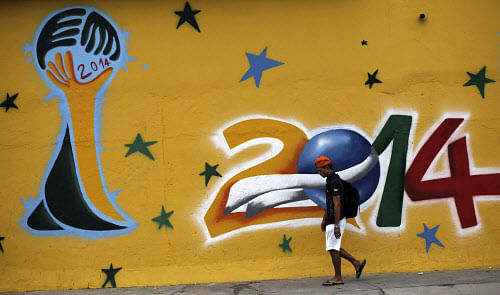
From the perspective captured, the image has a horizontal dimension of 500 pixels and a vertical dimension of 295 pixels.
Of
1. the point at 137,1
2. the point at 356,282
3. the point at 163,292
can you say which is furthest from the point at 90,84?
the point at 356,282

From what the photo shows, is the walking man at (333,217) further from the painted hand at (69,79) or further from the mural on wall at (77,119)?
the painted hand at (69,79)

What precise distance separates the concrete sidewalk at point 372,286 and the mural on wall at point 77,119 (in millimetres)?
947

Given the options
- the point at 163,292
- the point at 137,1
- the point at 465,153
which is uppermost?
the point at 137,1

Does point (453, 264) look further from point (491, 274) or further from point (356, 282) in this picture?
point (356, 282)

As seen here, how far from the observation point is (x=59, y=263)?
777cm

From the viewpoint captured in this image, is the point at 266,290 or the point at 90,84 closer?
the point at 266,290

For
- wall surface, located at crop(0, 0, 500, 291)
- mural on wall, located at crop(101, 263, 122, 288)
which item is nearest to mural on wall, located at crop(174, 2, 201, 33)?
wall surface, located at crop(0, 0, 500, 291)

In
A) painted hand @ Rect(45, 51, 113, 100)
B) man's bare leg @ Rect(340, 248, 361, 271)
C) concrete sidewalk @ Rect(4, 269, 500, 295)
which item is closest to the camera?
concrete sidewalk @ Rect(4, 269, 500, 295)

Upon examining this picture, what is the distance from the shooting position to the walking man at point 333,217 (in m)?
6.98

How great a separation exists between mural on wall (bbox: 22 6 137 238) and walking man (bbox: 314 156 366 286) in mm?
2658

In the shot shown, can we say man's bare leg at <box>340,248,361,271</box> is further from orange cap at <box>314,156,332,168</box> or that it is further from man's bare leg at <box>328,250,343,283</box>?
orange cap at <box>314,156,332,168</box>

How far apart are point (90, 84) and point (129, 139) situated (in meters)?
0.94

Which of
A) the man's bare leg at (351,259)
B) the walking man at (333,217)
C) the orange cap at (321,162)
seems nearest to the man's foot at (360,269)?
the man's bare leg at (351,259)

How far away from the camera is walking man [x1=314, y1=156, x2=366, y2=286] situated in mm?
6984
